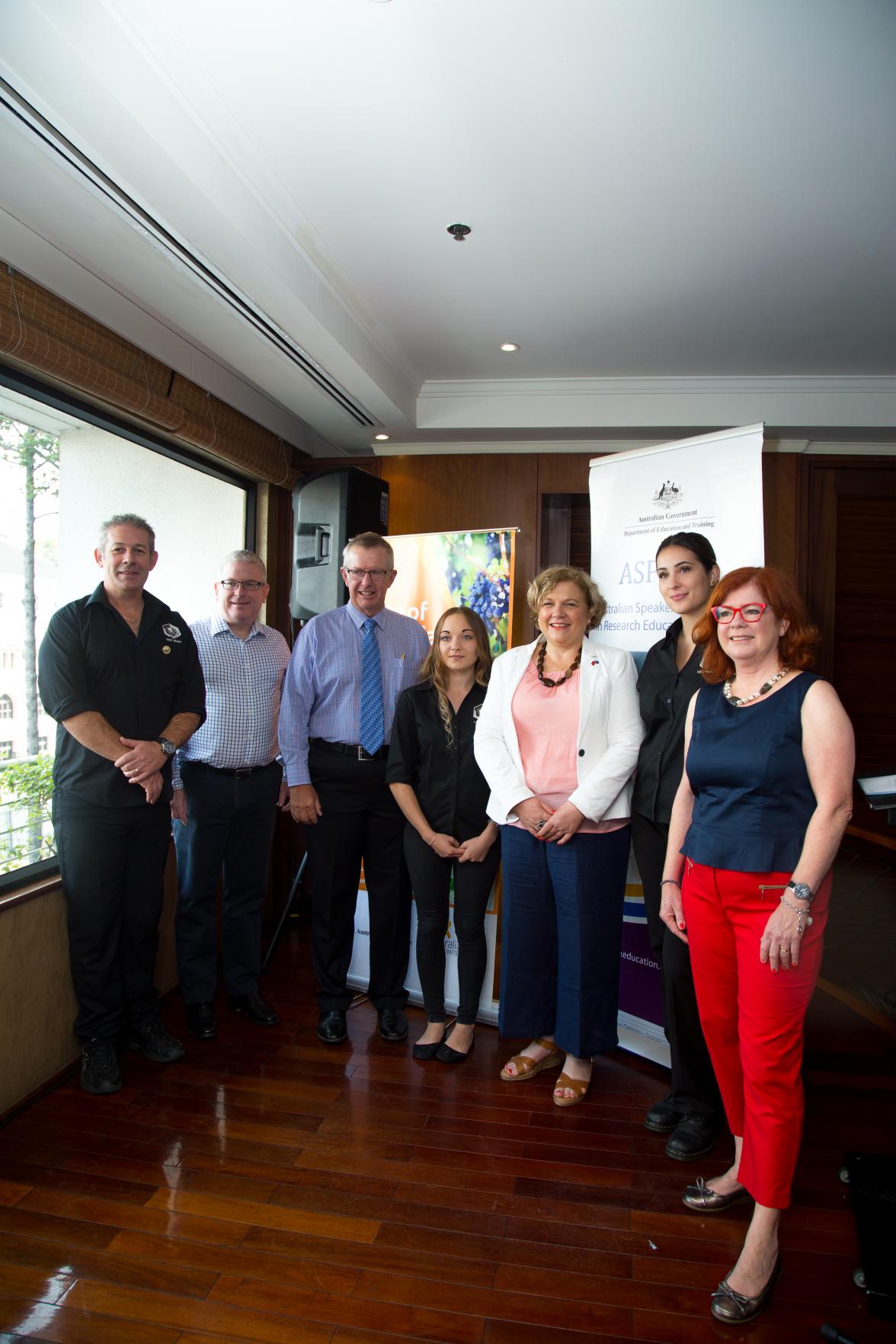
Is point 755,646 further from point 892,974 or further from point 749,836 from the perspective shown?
point 892,974

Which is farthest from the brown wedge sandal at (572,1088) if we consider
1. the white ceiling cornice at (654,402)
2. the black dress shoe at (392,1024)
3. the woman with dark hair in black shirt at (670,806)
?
the white ceiling cornice at (654,402)

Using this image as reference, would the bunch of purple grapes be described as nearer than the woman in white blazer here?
No

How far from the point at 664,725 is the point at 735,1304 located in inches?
55.0

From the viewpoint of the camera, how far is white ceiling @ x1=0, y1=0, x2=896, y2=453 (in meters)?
1.75

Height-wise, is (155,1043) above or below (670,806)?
below

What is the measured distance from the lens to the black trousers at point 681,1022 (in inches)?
90.3

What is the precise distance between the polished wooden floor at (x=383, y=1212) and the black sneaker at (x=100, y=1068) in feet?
0.14

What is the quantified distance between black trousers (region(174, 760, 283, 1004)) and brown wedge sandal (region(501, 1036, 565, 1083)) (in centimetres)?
104

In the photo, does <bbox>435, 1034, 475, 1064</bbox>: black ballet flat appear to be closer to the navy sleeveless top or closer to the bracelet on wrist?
the navy sleeveless top

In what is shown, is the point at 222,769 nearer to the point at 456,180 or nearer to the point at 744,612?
the point at 744,612

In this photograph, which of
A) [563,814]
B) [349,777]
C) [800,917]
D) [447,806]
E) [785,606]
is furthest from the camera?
[349,777]

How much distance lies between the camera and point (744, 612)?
6.15ft

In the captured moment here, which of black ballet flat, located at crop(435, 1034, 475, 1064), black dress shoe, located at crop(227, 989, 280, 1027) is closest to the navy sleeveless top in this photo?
black ballet flat, located at crop(435, 1034, 475, 1064)

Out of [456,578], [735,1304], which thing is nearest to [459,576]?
[456,578]
